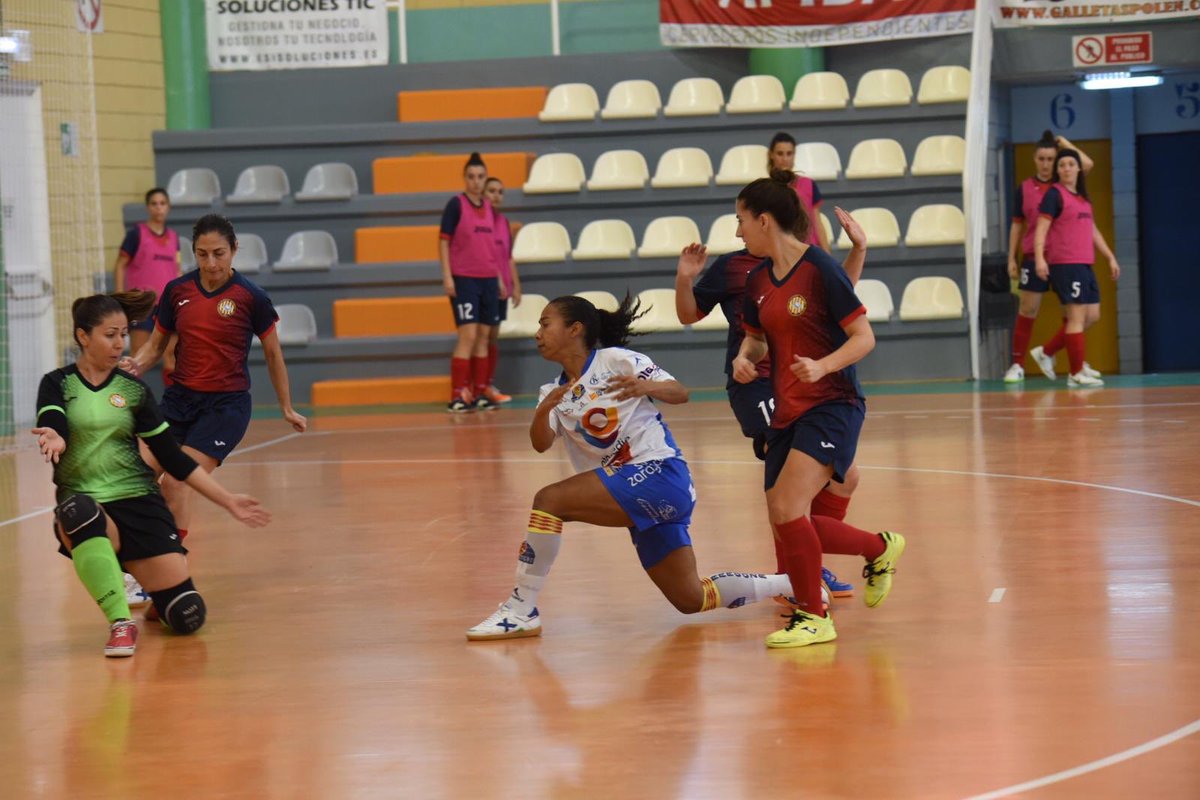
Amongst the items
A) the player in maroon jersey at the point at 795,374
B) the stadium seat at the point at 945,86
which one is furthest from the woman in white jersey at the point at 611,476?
the stadium seat at the point at 945,86

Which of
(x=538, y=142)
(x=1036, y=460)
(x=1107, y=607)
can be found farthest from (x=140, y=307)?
(x=538, y=142)

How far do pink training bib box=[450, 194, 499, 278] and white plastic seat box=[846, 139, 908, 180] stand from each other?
3735 mm

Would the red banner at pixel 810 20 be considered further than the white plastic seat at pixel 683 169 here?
Yes

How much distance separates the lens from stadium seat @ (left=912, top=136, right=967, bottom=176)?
1514cm

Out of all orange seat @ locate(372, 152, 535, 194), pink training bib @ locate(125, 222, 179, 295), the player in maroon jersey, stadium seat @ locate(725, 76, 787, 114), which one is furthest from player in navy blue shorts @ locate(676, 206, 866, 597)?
orange seat @ locate(372, 152, 535, 194)

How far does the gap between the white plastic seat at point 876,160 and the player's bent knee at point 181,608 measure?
10.7 meters

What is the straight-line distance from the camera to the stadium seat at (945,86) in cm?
1565

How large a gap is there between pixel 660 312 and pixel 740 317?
29.9 ft

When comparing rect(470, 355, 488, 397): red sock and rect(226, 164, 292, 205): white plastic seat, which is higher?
rect(226, 164, 292, 205): white plastic seat

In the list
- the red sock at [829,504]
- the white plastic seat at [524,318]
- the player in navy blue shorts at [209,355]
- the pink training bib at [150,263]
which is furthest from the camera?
the white plastic seat at [524,318]

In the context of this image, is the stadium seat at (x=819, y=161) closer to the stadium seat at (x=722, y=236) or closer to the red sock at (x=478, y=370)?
the stadium seat at (x=722, y=236)

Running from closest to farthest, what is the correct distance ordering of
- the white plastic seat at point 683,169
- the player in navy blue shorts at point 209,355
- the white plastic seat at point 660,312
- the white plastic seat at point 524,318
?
the player in navy blue shorts at point 209,355 → the white plastic seat at point 660,312 → the white plastic seat at point 524,318 → the white plastic seat at point 683,169

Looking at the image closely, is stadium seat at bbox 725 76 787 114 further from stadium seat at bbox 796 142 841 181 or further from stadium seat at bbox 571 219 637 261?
stadium seat at bbox 571 219 637 261

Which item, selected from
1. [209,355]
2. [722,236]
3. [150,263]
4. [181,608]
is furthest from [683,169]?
[181,608]
